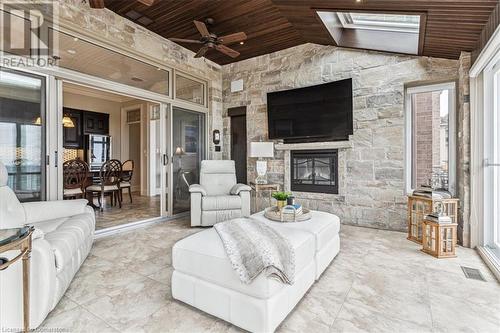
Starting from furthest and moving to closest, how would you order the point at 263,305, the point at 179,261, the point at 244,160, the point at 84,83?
the point at 244,160 < the point at 84,83 < the point at 179,261 < the point at 263,305

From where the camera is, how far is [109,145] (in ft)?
22.7

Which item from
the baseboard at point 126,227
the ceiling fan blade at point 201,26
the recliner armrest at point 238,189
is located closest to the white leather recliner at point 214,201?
the recliner armrest at point 238,189

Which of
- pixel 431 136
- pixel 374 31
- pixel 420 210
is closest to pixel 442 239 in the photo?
pixel 420 210

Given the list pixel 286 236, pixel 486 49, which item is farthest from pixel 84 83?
pixel 486 49

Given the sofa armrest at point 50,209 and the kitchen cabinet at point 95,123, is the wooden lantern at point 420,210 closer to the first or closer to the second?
the sofa armrest at point 50,209

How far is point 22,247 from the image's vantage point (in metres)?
1.29

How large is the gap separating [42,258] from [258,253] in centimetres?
135

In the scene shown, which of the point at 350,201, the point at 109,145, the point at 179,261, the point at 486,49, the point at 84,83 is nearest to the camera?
the point at 179,261

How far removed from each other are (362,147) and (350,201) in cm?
89

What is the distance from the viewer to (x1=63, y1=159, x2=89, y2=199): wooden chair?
4148 millimetres

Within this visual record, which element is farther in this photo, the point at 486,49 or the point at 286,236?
the point at 486,49

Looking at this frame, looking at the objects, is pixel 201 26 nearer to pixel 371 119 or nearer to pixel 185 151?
pixel 185 151

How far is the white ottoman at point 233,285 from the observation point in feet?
4.56

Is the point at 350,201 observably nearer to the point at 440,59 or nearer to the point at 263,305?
the point at 440,59
